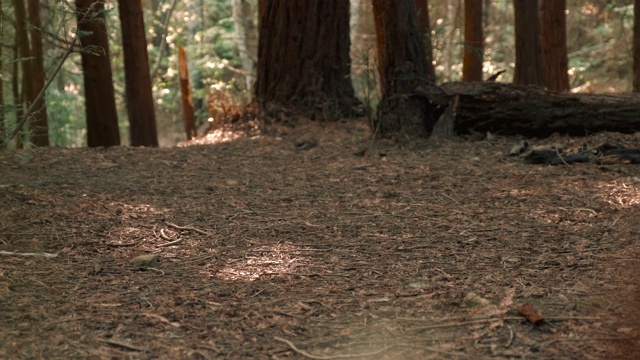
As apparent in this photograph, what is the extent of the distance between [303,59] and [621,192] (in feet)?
19.1

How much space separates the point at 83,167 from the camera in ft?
27.7

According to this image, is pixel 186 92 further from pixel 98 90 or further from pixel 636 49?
pixel 636 49

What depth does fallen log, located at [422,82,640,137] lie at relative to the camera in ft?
28.7

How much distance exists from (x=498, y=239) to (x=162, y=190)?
3325mm

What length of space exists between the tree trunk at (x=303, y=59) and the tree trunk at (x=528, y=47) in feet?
8.00

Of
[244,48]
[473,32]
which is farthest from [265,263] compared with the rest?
[244,48]

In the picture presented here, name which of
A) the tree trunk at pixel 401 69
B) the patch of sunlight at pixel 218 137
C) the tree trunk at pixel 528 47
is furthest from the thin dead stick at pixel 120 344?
the tree trunk at pixel 528 47

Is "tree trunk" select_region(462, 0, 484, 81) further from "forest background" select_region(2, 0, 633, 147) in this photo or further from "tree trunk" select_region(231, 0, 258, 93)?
"tree trunk" select_region(231, 0, 258, 93)

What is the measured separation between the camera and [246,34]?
25016 millimetres

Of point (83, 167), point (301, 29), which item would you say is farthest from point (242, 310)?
point (301, 29)

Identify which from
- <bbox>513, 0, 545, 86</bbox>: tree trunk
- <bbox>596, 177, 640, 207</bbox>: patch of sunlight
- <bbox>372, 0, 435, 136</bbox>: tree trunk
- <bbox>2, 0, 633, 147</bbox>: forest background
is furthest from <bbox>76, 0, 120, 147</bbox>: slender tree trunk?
<bbox>2, 0, 633, 147</bbox>: forest background

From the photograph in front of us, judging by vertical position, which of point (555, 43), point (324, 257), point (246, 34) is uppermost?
point (246, 34)

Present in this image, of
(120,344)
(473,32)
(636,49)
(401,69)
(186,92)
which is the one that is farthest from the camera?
(186,92)

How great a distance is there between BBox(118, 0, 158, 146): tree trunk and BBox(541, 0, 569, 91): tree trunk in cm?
673
